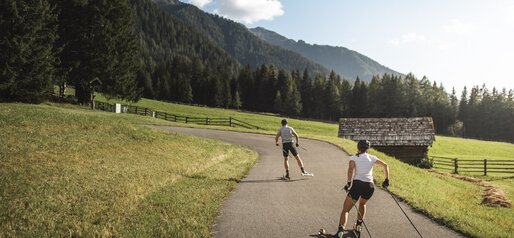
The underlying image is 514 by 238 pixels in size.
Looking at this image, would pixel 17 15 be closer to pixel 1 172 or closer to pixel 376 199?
pixel 1 172

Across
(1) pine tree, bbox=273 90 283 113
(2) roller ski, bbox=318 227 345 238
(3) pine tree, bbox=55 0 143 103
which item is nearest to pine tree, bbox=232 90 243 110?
(1) pine tree, bbox=273 90 283 113

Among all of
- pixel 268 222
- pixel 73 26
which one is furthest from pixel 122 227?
pixel 73 26

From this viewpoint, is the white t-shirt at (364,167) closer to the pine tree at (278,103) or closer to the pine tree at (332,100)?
the pine tree at (278,103)

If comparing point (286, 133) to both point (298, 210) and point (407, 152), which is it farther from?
point (407, 152)

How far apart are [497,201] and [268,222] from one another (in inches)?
563

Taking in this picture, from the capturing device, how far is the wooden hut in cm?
4441

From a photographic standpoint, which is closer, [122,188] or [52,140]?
[122,188]

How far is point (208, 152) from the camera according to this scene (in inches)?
898

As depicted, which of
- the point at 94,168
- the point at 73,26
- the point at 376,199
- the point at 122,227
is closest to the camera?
the point at 122,227

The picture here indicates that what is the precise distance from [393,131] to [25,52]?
3852 centimetres

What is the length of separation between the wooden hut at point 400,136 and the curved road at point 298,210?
29875 millimetres

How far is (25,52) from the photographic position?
117 ft

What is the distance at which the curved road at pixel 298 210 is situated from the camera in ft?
29.5

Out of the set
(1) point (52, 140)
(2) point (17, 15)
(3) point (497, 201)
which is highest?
(2) point (17, 15)
